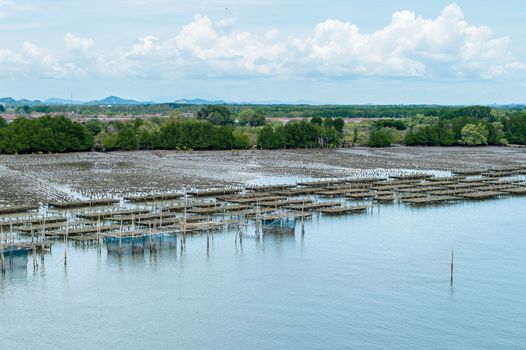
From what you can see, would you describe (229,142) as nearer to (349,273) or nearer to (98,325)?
(349,273)

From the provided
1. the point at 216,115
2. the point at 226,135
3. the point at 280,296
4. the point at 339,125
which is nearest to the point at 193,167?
the point at 226,135

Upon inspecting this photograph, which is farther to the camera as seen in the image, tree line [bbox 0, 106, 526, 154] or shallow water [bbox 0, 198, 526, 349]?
tree line [bbox 0, 106, 526, 154]

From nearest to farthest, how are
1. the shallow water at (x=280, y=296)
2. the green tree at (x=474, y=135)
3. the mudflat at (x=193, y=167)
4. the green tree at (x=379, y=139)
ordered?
the shallow water at (x=280, y=296)
the mudflat at (x=193, y=167)
the green tree at (x=379, y=139)
the green tree at (x=474, y=135)

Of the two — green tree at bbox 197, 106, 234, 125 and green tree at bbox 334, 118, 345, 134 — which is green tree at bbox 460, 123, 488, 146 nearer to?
green tree at bbox 334, 118, 345, 134

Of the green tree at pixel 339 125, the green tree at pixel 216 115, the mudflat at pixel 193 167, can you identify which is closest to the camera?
the mudflat at pixel 193 167

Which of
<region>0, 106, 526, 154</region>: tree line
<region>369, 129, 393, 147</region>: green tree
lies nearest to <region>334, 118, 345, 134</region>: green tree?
<region>0, 106, 526, 154</region>: tree line

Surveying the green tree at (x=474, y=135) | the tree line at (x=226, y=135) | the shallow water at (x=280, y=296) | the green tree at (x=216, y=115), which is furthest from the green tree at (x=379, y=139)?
the shallow water at (x=280, y=296)

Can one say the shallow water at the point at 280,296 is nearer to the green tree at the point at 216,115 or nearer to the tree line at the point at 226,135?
the tree line at the point at 226,135

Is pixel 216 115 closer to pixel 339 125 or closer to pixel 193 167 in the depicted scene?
pixel 339 125

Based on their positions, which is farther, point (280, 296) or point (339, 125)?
point (339, 125)
